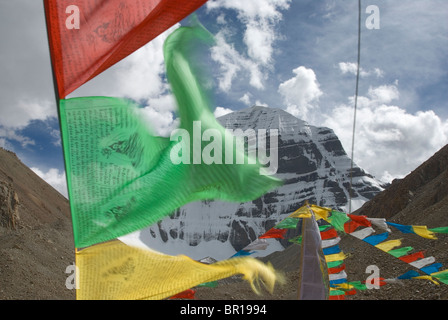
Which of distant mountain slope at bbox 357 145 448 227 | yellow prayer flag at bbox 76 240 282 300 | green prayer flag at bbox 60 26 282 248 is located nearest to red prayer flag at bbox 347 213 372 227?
green prayer flag at bbox 60 26 282 248

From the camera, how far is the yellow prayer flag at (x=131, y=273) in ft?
11.5

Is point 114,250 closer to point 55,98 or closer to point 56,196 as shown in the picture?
point 55,98

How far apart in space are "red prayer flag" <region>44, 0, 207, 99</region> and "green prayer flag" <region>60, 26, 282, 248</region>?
0.28 meters

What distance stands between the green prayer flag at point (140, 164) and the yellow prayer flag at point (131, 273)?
139mm

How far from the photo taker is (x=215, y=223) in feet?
619

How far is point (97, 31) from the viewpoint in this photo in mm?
3363

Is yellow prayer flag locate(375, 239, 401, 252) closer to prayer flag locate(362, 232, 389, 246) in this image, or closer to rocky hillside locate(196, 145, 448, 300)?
prayer flag locate(362, 232, 389, 246)

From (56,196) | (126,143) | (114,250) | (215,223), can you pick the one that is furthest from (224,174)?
(215,223)

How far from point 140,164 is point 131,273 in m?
0.95

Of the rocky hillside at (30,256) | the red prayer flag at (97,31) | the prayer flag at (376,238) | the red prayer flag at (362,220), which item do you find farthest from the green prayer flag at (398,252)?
the rocky hillside at (30,256)

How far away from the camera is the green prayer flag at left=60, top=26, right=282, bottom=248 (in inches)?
137

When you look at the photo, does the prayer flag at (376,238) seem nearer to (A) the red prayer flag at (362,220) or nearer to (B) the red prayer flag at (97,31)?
(A) the red prayer flag at (362,220)
